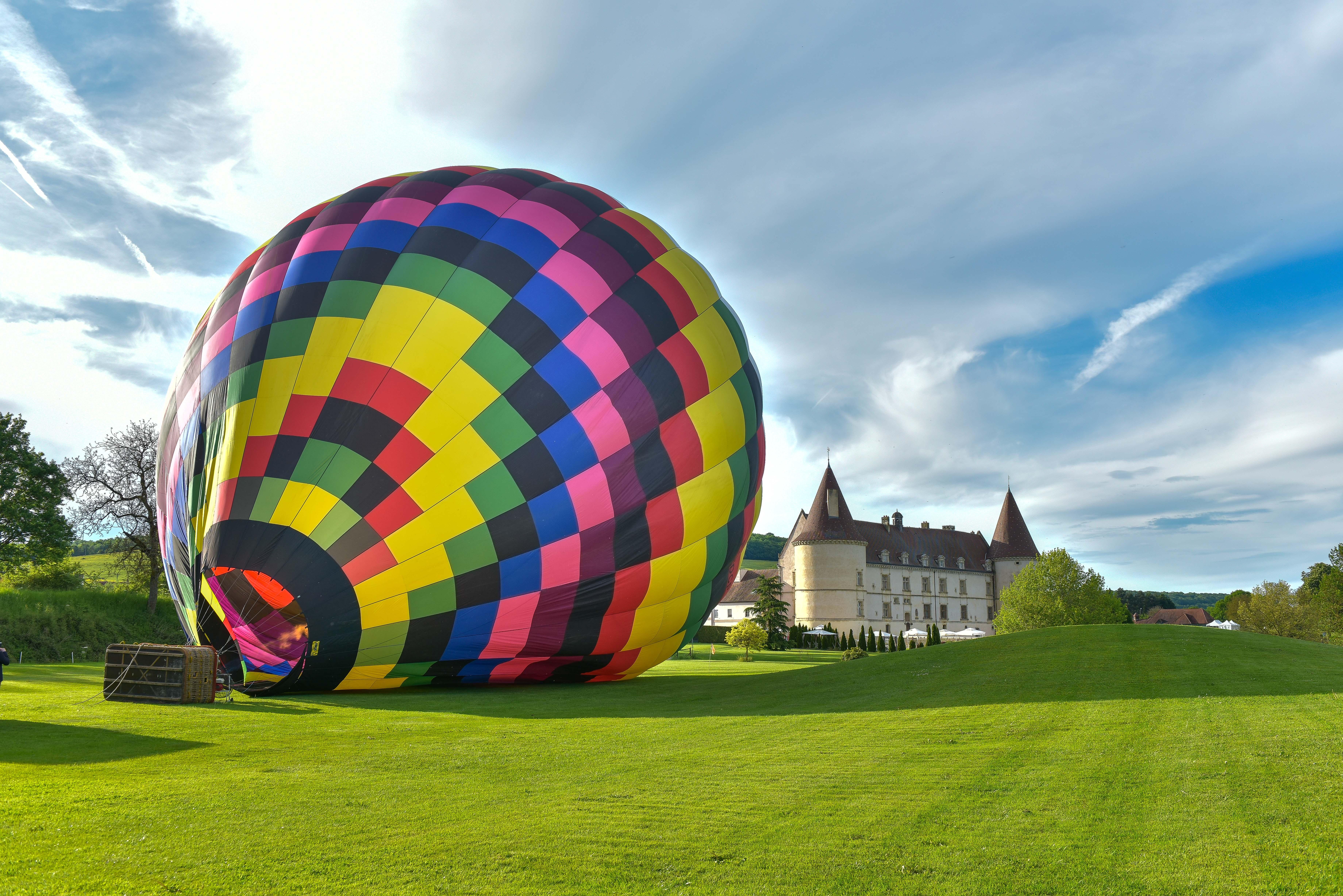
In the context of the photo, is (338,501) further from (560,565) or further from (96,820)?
(96,820)

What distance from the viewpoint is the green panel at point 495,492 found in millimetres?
12672

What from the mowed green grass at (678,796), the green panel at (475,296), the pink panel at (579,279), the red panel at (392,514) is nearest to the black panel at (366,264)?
the green panel at (475,296)

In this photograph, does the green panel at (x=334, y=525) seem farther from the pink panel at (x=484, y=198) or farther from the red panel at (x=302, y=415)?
the pink panel at (x=484, y=198)

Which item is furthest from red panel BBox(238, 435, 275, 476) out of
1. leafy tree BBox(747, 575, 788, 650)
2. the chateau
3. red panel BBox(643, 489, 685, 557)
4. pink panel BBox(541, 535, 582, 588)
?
the chateau

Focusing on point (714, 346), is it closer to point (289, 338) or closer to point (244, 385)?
point (289, 338)

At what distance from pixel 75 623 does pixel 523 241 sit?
101ft

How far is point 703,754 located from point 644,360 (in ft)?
24.2

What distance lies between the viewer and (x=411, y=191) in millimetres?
15117

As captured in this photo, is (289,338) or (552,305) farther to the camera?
(552,305)

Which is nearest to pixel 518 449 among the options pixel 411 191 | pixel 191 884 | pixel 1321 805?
pixel 411 191

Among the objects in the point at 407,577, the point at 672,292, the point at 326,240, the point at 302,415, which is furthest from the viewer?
the point at 672,292

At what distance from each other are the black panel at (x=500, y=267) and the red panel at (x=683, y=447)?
336 cm

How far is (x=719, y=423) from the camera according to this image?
15.3 meters

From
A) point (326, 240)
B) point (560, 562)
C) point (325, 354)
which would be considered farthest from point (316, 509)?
point (326, 240)
